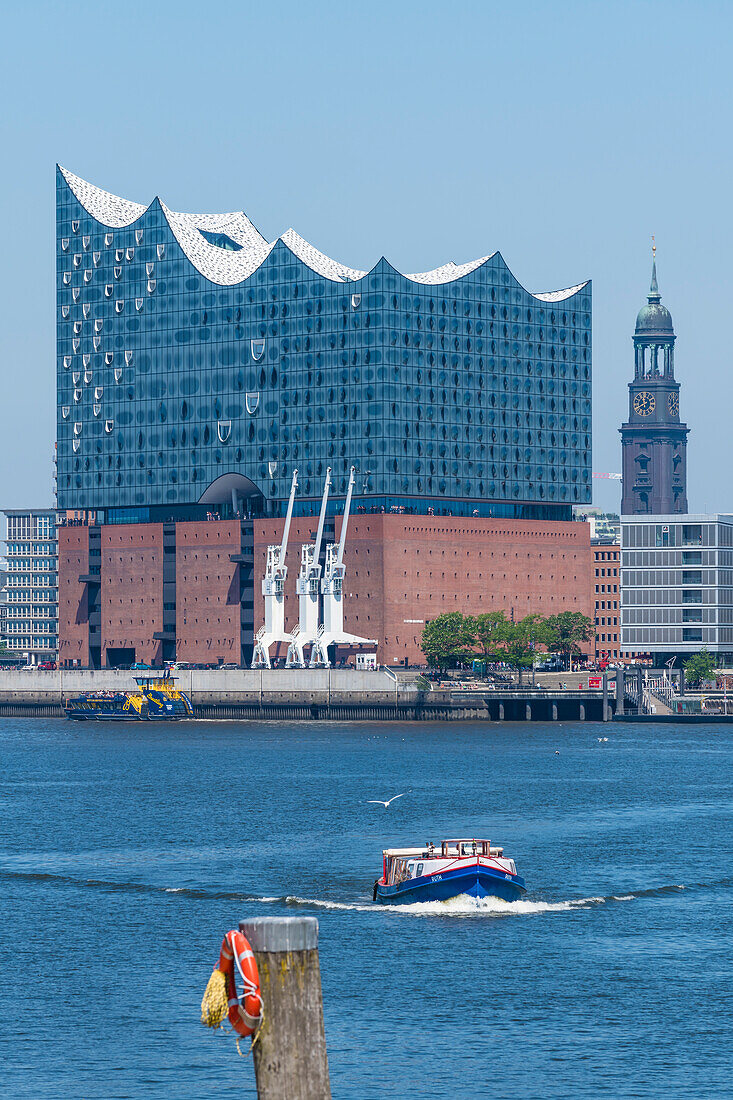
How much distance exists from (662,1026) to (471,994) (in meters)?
6.17

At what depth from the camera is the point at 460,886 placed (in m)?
66.6

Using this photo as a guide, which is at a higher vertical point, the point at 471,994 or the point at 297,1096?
the point at 297,1096

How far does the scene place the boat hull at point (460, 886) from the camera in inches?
2603

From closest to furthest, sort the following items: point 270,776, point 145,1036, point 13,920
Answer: point 145,1036, point 13,920, point 270,776

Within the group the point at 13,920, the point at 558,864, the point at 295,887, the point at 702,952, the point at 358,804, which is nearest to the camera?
the point at 702,952

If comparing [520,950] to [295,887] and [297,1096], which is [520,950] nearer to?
[295,887]

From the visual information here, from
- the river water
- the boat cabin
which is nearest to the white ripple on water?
the river water

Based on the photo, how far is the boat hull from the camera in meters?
66.1

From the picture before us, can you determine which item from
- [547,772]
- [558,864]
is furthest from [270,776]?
[558,864]

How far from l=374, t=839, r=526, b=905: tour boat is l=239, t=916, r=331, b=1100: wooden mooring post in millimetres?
48708

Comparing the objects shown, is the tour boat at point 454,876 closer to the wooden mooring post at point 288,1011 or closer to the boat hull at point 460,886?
the boat hull at point 460,886

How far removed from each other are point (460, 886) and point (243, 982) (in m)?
49.5

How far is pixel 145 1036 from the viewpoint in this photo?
46594 mm

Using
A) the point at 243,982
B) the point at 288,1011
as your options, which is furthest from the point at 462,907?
the point at 288,1011
